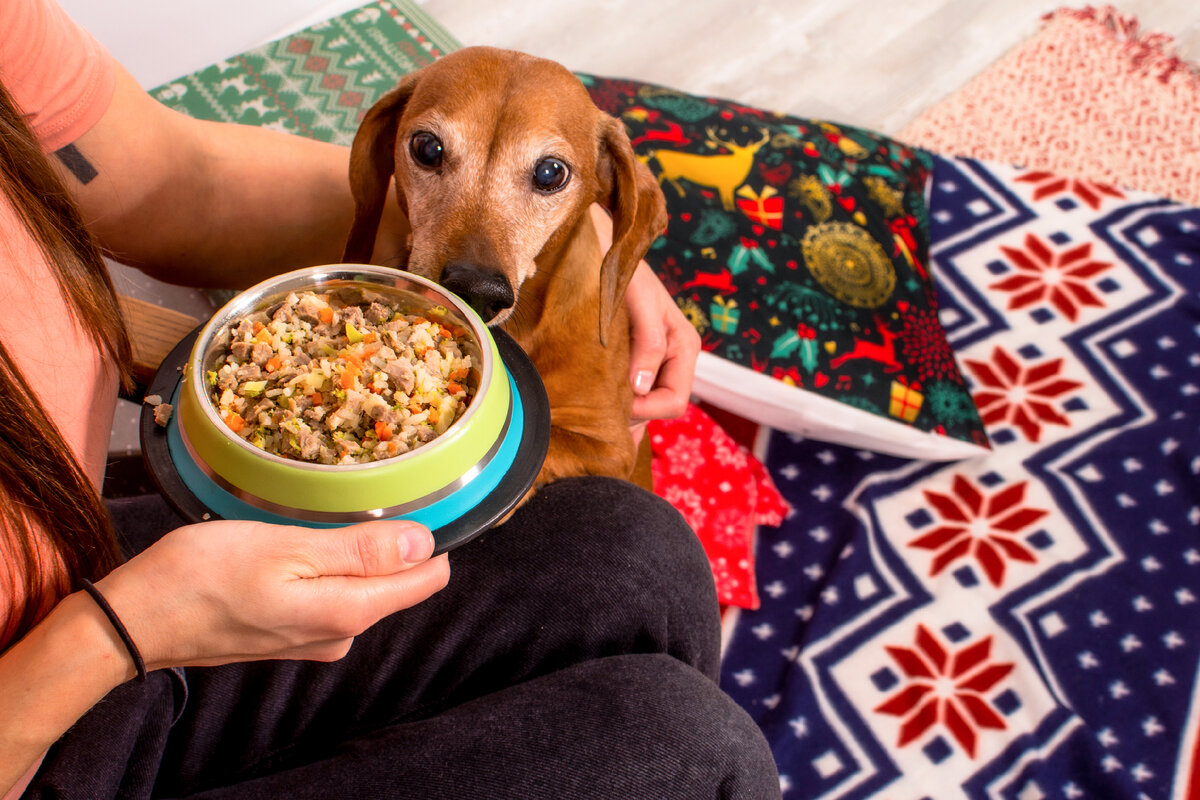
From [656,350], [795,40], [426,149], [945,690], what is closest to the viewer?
[426,149]

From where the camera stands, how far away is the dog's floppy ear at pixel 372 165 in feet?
4.40

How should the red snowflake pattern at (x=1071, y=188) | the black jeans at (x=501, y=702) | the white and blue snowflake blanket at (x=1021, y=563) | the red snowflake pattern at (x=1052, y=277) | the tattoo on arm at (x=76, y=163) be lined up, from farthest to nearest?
the red snowflake pattern at (x=1071, y=188), the red snowflake pattern at (x=1052, y=277), the white and blue snowflake blanket at (x=1021, y=563), the tattoo on arm at (x=76, y=163), the black jeans at (x=501, y=702)

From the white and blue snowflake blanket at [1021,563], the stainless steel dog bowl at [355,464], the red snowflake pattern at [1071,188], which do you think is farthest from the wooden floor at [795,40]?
the stainless steel dog bowl at [355,464]

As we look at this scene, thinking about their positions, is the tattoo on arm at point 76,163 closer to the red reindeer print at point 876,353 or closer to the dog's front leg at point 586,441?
the dog's front leg at point 586,441

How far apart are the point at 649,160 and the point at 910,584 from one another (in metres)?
1.09

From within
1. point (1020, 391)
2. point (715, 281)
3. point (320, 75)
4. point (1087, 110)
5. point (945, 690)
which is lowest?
point (945, 690)

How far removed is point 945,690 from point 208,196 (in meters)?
1.62

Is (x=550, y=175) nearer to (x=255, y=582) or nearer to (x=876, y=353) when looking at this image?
(x=255, y=582)

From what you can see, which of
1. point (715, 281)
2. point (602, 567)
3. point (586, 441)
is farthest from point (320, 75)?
point (602, 567)

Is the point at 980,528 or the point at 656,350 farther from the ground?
the point at 656,350

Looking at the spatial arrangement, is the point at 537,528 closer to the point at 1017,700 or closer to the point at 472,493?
the point at 472,493

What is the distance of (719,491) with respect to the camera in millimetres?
1893

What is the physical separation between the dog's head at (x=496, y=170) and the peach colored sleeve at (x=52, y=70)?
13.7 inches

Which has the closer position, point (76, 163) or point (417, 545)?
point (417, 545)
